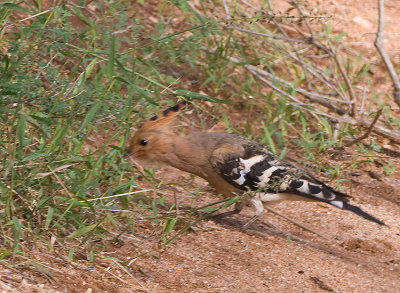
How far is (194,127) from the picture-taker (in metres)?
5.70

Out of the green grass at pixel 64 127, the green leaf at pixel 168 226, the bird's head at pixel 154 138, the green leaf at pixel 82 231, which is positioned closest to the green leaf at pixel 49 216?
the green grass at pixel 64 127

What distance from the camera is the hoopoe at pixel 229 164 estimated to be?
4531 mm

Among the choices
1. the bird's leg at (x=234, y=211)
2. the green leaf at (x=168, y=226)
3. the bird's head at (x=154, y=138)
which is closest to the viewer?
the green leaf at (x=168, y=226)

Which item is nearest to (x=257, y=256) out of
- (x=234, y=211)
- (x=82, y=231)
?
(x=234, y=211)

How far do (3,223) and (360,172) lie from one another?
122 inches

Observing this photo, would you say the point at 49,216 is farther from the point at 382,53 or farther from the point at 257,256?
the point at 382,53

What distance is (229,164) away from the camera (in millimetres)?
4594

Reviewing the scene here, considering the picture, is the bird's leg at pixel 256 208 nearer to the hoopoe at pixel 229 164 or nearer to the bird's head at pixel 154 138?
the hoopoe at pixel 229 164

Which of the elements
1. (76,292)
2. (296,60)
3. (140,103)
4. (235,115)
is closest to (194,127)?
(235,115)

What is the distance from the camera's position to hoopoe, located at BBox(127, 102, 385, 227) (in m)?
4.53

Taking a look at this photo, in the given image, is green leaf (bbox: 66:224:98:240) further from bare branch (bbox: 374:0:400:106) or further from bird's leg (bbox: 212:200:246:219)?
bare branch (bbox: 374:0:400:106)

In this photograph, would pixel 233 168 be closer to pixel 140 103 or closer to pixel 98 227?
pixel 140 103

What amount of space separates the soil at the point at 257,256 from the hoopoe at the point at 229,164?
188 mm

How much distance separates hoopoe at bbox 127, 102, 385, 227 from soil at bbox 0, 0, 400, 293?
19 cm
